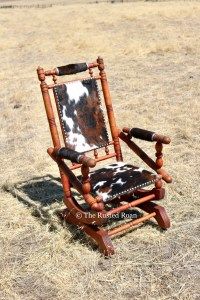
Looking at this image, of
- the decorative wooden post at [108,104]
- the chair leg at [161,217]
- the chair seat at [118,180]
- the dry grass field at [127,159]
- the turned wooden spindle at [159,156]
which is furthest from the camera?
the decorative wooden post at [108,104]

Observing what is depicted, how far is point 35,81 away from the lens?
11992 mm

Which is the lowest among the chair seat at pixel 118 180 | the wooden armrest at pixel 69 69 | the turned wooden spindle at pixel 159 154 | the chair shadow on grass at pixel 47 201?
the chair shadow on grass at pixel 47 201

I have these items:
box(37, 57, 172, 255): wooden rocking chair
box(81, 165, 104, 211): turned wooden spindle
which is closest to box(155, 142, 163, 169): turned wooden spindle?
box(37, 57, 172, 255): wooden rocking chair

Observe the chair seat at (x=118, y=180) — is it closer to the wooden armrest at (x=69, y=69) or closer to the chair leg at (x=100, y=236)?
the chair leg at (x=100, y=236)

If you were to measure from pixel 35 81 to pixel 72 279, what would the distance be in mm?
8654

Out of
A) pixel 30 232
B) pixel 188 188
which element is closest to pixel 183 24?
pixel 188 188

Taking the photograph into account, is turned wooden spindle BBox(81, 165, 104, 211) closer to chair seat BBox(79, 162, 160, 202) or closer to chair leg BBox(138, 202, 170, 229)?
chair seat BBox(79, 162, 160, 202)

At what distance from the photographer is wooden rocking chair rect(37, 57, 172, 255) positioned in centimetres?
421

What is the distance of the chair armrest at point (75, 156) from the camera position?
383 cm

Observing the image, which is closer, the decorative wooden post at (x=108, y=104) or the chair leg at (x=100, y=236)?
the chair leg at (x=100, y=236)

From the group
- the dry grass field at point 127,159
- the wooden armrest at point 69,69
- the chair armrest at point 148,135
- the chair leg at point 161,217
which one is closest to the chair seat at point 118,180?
the chair armrest at point 148,135

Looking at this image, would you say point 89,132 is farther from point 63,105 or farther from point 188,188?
point 188,188

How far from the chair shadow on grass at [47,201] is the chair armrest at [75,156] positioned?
92cm

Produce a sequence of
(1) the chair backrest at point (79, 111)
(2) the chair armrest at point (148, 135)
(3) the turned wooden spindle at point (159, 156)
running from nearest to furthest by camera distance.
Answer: (2) the chair armrest at point (148, 135)
(3) the turned wooden spindle at point (159, 156)
(1) the chair backrest at point (79, 111)
